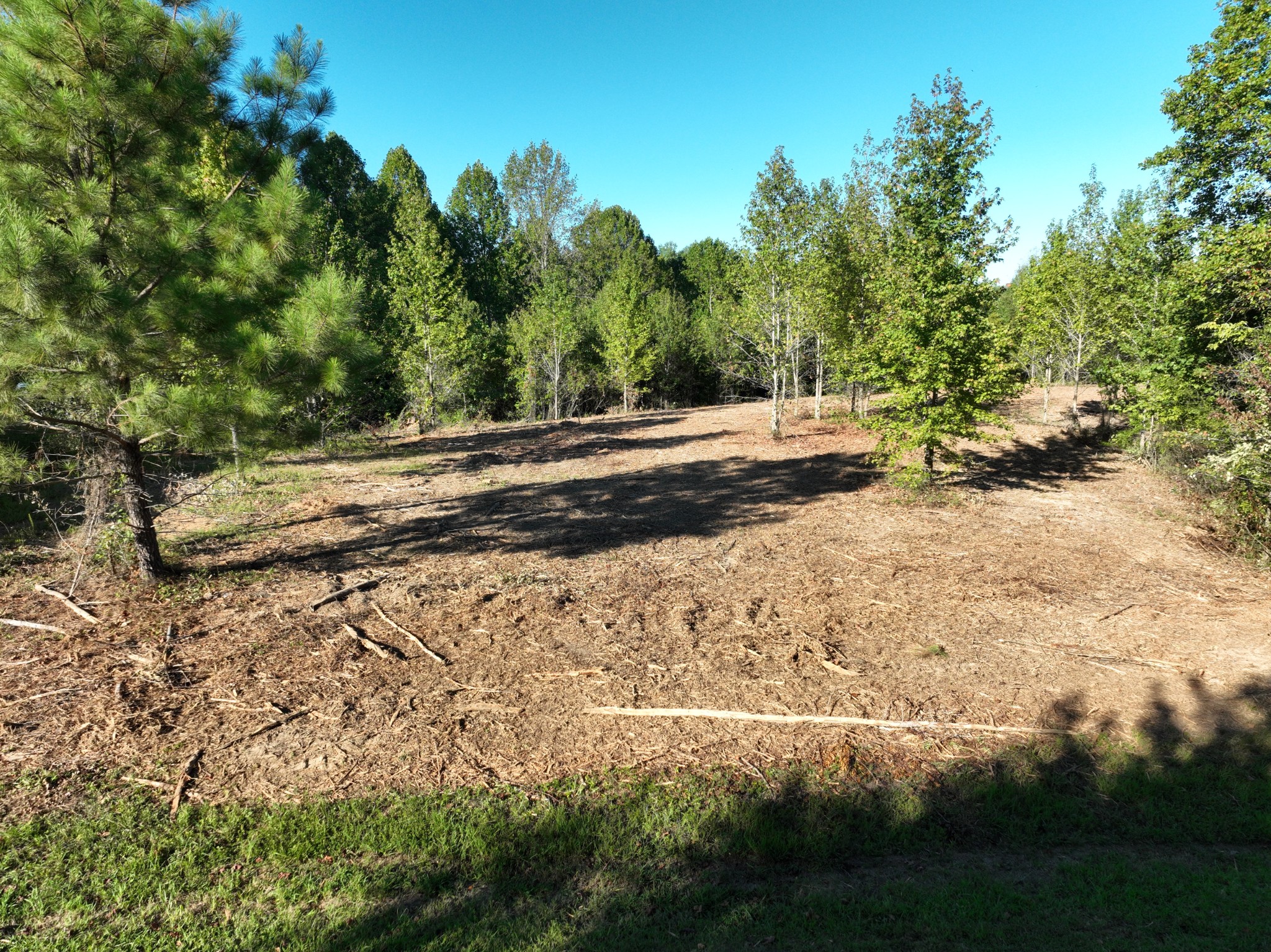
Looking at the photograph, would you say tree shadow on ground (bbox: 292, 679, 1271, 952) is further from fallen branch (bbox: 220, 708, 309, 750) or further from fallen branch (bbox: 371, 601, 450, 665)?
fallen branch (bbox: 371, 601, 450, 665)

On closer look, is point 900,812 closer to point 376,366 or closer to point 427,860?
point 427,860

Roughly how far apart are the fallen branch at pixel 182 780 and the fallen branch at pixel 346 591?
2148 mm

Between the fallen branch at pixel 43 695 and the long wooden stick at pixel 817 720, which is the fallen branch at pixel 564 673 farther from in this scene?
the fallen branch at pixel 43 695

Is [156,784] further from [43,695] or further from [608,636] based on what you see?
[608,636]

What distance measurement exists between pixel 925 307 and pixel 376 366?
7.83 m

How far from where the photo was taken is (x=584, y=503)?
35.3ft

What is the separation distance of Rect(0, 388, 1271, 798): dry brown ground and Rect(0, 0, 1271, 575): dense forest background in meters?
1.23

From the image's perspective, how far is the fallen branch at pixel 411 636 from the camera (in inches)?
210

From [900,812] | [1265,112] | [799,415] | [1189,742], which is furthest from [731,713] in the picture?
[799,415]

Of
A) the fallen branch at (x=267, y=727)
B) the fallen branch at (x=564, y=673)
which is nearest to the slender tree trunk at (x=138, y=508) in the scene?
the fallen branch at (x=267, y=727)

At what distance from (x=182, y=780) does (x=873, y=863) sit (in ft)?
12.8

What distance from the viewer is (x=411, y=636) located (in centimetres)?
570

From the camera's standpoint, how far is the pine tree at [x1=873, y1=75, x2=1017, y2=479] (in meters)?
9.69

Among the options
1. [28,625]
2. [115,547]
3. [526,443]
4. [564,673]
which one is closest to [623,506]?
[564,673]
